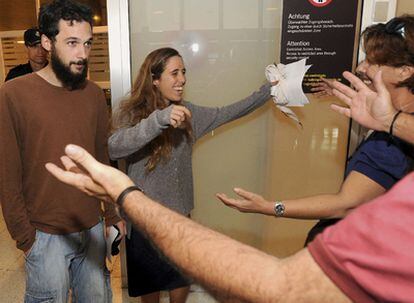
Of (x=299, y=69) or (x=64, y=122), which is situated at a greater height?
(x=299, y=69)

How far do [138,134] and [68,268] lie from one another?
722 millimetres

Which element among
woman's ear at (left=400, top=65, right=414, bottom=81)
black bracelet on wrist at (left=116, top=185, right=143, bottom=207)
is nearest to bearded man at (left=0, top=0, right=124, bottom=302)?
black bracelet on wrist at (left=116, top=185, right=143, bottom=207)

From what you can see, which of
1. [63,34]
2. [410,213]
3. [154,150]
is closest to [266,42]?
[154,150]

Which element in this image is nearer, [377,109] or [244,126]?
[377,109]

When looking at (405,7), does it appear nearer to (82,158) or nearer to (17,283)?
(82,158)

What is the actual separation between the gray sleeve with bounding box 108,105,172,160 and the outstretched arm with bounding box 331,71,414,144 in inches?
30.3

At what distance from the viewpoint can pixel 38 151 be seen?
1609 mm

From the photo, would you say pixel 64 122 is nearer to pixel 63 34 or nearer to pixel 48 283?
pixel 63 34

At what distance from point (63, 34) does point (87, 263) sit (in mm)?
1122

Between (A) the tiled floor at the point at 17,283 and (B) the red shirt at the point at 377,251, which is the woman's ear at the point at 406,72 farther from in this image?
(A) the tiled floor at the point at 17,283

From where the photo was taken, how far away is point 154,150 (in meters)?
1.99

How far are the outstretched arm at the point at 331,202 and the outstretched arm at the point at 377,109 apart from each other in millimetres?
207

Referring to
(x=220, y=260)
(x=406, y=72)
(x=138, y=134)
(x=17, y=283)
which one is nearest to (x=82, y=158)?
(x=220, y=260)

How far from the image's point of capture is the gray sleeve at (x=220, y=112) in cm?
217
